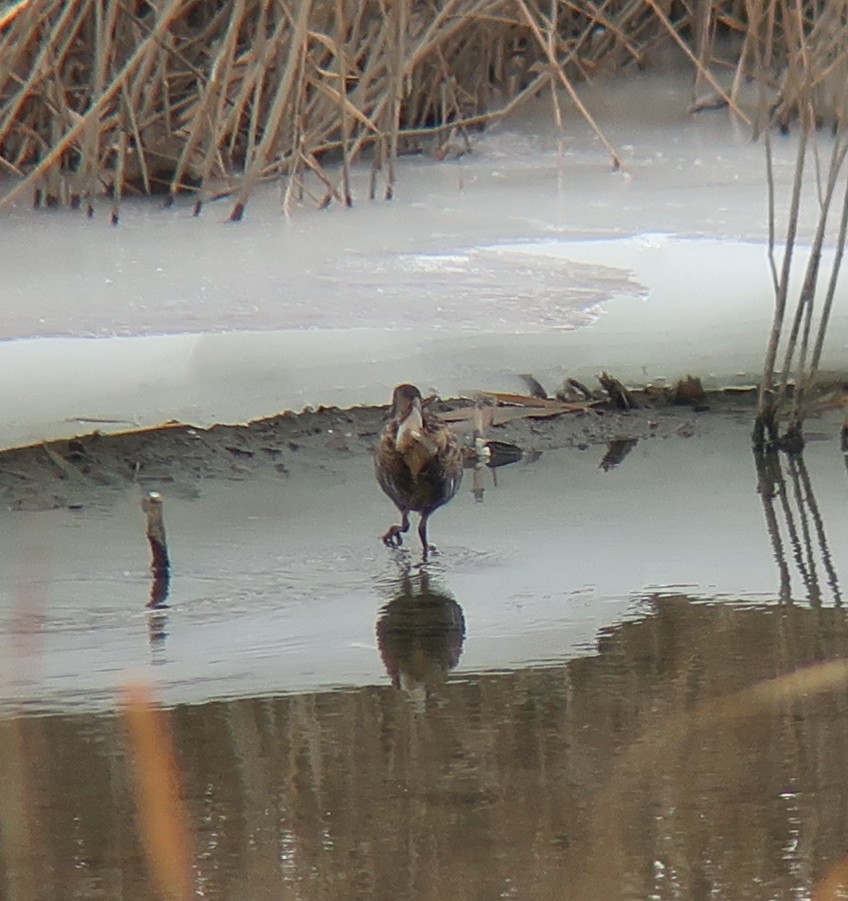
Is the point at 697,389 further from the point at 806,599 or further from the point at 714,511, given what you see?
the point at 806,599

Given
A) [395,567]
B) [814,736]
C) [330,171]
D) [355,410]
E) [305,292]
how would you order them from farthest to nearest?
[330,171], [305,292], [355,410], [395,567], [814,736]

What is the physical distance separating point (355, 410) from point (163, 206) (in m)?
1.99

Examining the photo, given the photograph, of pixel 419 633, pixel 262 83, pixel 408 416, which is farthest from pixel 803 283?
pixel 262 83

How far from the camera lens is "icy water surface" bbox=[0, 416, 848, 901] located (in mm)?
2377

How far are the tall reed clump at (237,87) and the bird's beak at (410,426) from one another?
224 centimetres

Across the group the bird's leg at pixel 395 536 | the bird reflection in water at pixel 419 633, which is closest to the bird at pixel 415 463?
the bird's leg at pixel 395 536

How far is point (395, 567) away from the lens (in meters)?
3.86

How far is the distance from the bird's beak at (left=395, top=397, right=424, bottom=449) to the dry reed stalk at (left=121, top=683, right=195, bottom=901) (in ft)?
3.49

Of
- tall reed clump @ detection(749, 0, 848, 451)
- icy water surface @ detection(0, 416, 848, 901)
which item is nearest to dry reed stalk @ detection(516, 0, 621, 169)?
tall reed clump @ detection(749, 0, 848, 451)

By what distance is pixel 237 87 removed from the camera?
267 inches

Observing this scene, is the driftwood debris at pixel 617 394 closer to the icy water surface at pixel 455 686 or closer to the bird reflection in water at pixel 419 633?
the icy water surface at pixel 455 686

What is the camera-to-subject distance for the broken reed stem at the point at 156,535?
3.70m

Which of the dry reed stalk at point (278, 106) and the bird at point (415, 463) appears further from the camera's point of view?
the dry reed stalk at point (278, 106)

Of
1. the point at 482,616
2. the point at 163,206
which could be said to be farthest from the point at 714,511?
the point at 163,206
